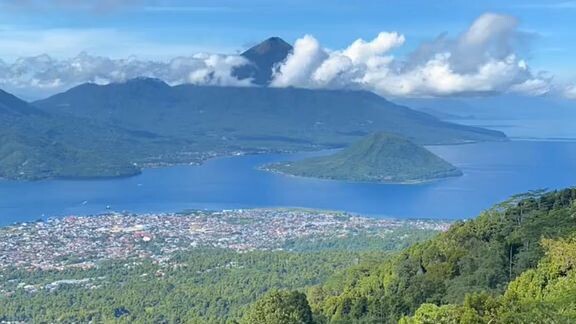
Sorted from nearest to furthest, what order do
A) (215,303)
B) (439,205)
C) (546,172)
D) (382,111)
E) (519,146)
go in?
(215,303) < (439,205) < (546,172) < (519,146) < (382,111)

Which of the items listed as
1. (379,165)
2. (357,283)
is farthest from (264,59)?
(357,283)

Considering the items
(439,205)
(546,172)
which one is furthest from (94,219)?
(546,172)

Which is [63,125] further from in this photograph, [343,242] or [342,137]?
[343,242]

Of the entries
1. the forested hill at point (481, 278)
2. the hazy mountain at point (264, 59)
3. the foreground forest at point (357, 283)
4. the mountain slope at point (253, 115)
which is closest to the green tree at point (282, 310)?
the foreground forest at point (357, 283)

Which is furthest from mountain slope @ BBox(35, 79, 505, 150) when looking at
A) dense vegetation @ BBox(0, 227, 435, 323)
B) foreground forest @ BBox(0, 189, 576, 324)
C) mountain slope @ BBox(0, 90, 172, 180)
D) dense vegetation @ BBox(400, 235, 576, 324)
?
dense vegetation @ BBox(400, 235, 576, 324)

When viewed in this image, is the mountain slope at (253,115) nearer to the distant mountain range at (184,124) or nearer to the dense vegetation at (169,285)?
the distant mountain range at (184,124)

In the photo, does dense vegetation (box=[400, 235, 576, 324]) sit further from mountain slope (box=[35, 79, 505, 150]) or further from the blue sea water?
mountain slope (box=[35, 79, 505, 150])
